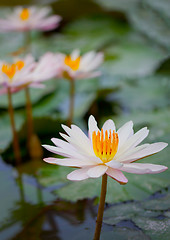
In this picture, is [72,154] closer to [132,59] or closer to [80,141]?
[80,141]

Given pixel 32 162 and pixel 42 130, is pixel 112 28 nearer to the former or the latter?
pixel 42 130

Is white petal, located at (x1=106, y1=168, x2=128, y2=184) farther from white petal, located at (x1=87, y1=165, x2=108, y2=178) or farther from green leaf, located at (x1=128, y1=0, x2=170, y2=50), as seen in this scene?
green leaf, located at (x1=128, y1=0, x2=170, y2=50)

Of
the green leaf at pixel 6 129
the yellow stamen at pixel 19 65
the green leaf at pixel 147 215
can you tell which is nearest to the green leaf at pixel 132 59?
the green leaf at pixel 6 129

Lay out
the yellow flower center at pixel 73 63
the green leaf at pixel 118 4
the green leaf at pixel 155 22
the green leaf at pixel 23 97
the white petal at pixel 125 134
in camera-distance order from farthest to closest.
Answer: the green leaf at pixel 118 4
the green leaf at pixel 155 22
the green leaf at pixel 23 97
the yellow flower center at pixel 73 63
the white petal at pixel 125 134

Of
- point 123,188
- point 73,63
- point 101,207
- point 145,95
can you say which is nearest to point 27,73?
point 73,63

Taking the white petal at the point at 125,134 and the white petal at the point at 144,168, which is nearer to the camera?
the white petal at the point at 144,168

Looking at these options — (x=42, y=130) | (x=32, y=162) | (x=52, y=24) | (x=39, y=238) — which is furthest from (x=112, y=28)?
(x=39, y=238)

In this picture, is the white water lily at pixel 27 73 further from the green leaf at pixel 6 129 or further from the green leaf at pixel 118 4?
the green leaf at pixel 118 4
